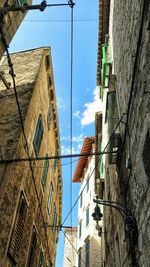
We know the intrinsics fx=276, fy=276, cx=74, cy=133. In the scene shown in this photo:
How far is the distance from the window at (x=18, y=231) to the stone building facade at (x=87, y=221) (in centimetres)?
818

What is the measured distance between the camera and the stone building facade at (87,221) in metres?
19.0

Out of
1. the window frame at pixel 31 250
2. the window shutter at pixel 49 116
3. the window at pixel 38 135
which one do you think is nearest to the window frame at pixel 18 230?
the window frame at pixel 31 250

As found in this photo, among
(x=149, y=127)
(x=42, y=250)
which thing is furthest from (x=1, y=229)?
(x=42, y=250)

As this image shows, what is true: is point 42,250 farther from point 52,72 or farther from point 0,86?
point 52,72

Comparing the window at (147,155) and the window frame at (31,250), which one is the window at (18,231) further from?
the window at (147,155)

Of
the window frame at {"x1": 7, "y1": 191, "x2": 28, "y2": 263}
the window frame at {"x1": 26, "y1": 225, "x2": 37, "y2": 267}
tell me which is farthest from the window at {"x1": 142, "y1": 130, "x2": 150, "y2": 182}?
the window frame at {"x1": 26, "y1": 225, "x2": 37, "y2": 267}

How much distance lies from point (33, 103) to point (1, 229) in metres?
4.70

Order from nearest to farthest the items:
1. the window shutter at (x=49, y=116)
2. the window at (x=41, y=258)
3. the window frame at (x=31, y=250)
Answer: the window frame at (x=31, y=250) < the window at (x=41, y=258) < the window shutter at (x=49, y=116)

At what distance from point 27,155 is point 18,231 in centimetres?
229

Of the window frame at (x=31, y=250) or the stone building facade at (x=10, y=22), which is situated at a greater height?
the stone building facade at (x=10, y=22)

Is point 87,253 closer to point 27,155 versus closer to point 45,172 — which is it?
point 45,172

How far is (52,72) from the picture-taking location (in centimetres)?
1305

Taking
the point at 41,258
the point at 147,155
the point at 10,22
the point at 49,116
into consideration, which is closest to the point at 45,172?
the point at 49,116

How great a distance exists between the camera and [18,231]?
780 cm
